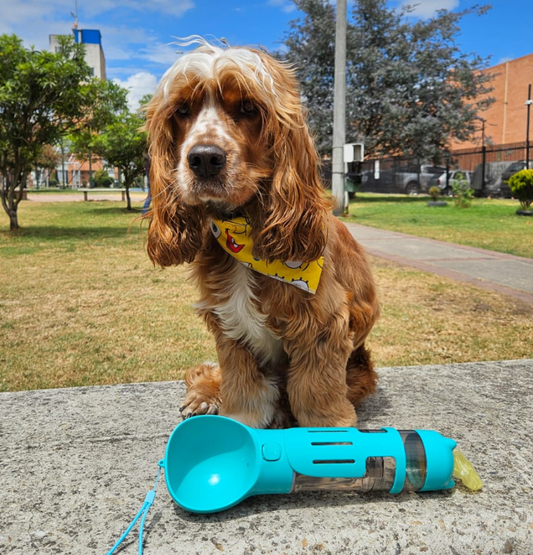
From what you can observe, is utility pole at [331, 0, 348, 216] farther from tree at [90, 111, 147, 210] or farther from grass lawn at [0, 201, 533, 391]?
tree at [90, 111, 147, 210]

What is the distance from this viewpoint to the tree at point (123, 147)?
67.2 feet

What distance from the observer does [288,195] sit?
2074 mm

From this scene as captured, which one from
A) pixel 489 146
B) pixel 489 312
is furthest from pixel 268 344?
pixel 489 146

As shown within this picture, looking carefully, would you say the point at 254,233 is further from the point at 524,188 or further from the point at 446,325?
the point at 524,188

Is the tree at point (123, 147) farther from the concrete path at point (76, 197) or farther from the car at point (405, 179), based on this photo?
the car at point (405, 179)

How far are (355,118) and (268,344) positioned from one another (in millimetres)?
24416

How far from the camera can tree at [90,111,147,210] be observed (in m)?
20.5

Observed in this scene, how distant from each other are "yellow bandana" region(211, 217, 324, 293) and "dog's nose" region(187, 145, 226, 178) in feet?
1.13

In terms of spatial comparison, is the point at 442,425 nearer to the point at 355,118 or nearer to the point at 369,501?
the point at 369,501

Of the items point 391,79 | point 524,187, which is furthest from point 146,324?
point 391,79

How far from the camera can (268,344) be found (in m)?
2.38

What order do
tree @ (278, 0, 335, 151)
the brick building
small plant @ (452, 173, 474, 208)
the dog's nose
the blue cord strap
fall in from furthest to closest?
the brick building, tree @ (278, 0, 335, 151), small plant @ (452, 173, 474, 208), the dog's nose, the blue cord strap

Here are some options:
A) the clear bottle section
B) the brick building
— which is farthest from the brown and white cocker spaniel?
the brick building

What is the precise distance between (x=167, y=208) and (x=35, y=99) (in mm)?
11373
